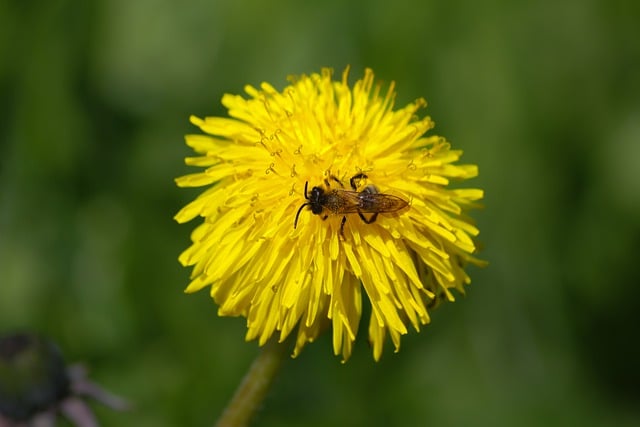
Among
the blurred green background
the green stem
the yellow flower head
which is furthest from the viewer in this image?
the blurred green background

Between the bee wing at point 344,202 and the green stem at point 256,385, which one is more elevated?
the bee wing at point 344,202

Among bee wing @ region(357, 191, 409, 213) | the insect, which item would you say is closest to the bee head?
the insect

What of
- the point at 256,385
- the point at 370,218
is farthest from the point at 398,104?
the point at 256,385

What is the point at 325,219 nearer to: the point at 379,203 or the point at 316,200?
the point at 316,200

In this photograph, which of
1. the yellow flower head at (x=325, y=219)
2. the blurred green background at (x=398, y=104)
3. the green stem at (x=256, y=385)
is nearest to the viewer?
the yellow flower head at (x=325, y=219)

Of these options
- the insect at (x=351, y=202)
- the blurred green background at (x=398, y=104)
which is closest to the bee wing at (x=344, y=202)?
the insect at (x=351, y=202)

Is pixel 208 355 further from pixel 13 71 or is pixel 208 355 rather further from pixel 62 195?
pixel 13 71

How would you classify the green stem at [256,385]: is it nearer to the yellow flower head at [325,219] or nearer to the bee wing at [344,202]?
the yellow flower head at [325,219]

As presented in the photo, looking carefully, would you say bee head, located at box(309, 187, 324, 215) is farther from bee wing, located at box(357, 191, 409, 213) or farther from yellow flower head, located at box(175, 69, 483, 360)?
bee wing, located at box(357, 191, 409, 213)
